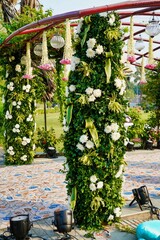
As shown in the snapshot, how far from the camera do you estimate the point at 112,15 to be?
18.9 ft

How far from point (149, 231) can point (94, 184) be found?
119 centimetres

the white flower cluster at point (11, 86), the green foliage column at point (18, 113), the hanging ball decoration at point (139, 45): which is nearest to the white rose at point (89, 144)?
the hanging ball decoration at point (139, 45)

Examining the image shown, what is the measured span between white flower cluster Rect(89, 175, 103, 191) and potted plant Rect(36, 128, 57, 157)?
7.34 m

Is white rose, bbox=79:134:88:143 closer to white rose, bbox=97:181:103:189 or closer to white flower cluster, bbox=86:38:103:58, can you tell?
white rose, bbox=97:181:103:189

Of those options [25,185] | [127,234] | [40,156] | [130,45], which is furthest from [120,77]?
[40,156]

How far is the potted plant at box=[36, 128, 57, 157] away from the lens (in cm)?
1315

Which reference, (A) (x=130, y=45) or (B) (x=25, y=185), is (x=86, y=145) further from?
(B) (x=25, y=185)

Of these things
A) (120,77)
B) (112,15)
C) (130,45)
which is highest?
(112,15)

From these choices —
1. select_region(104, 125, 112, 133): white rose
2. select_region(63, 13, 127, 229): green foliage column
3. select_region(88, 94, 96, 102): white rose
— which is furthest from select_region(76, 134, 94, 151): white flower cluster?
select_region(88, 94, 96, 102): white rose

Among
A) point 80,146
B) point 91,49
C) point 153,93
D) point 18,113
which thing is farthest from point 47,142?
point 91,49

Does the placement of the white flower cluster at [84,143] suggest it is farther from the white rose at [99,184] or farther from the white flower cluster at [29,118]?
the white flower cluster at [29,118]

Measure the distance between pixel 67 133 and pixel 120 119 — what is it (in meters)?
0.99

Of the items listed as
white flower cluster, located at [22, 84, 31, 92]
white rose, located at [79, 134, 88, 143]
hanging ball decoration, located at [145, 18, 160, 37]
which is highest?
hanging ball decoration, located at [145, 18, 160, 37]

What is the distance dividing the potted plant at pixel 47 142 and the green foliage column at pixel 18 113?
4.84 ft
